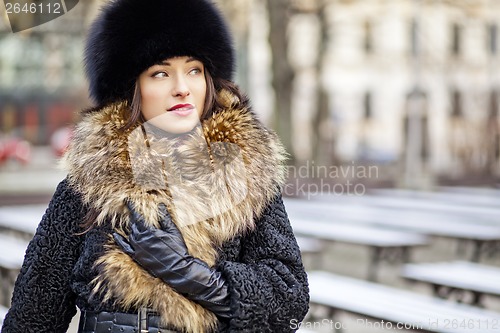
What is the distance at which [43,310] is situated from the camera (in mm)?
2564

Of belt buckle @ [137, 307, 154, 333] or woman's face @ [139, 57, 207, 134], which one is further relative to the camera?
woman's face @ [139, 57, 207, 134]

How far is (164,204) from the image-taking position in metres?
2.42

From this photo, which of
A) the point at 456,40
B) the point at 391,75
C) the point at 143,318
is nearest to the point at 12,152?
the point at 391,75

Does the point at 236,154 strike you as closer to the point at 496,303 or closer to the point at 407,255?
the point at 496,303

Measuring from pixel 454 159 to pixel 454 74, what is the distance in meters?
21.5

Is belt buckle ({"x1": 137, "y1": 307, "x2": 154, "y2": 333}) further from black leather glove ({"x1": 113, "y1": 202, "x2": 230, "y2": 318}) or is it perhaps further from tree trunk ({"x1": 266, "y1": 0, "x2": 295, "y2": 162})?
tree trunk ({"x1": 266, "y1": 0, "x2": 295, "y2": 162})

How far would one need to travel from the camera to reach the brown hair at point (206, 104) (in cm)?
252

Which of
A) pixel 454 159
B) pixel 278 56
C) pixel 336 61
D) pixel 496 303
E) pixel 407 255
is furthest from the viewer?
pixel 336 61

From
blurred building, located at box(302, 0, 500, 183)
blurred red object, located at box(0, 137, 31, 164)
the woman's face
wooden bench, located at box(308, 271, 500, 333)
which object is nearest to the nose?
the woman's face

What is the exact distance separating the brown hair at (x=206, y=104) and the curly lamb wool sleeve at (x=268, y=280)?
0.31 m

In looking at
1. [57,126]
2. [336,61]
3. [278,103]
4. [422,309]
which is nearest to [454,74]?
[336,61]

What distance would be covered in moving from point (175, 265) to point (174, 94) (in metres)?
0.48

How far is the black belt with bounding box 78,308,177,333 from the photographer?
2373mm

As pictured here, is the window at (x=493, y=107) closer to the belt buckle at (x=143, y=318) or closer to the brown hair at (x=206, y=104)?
the brown hair at (x=206, y=104)
